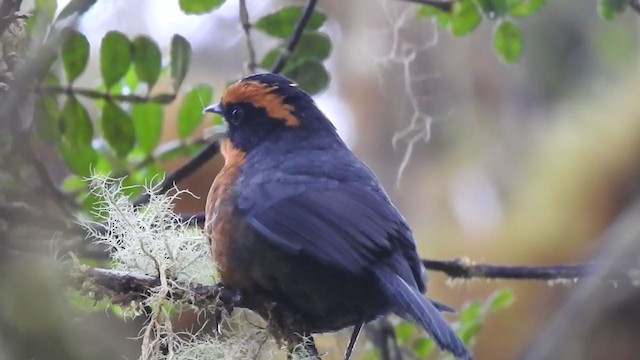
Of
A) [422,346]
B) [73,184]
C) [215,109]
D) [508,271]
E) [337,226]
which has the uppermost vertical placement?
[215,109]

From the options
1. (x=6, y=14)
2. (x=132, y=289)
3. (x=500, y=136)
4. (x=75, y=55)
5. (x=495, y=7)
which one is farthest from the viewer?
(x=500, y=136)

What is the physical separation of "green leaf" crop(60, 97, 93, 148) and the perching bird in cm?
29

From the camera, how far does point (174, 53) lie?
6.50 feet

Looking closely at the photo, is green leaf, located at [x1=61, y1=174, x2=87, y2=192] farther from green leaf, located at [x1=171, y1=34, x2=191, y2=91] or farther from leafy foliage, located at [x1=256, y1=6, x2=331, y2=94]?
leafy foliage, located at [x1=256, y1=6, x2=331, y2=94]

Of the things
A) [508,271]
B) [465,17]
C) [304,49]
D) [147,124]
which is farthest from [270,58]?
[508,271]

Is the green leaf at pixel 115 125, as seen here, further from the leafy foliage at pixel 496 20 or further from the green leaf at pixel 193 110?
the leafy foliage at pixel 496 20

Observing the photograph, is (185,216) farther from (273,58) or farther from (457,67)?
(457,67)

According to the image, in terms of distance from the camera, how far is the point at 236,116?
2.01 m

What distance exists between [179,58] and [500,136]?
4.46 meters

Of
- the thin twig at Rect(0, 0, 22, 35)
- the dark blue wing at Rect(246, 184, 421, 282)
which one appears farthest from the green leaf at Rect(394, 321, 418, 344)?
the thin twig at Rect(0, 0, 22, 35)

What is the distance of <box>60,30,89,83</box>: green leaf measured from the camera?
1869mm

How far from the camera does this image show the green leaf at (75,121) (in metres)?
1.91

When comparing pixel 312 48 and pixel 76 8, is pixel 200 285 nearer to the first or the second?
pixel 76 8

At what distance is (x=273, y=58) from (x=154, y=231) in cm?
67
